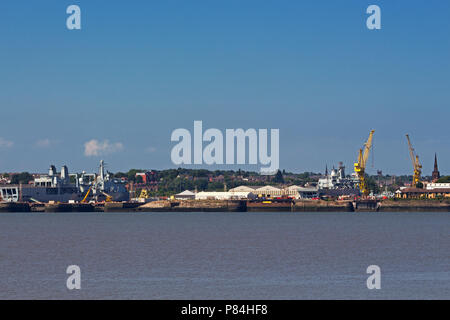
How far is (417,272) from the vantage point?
4931 centimetres

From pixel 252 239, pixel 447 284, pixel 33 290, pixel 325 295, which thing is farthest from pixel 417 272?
pixel 252 239

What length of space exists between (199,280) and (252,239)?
126ft

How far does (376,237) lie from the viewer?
8731 cm
